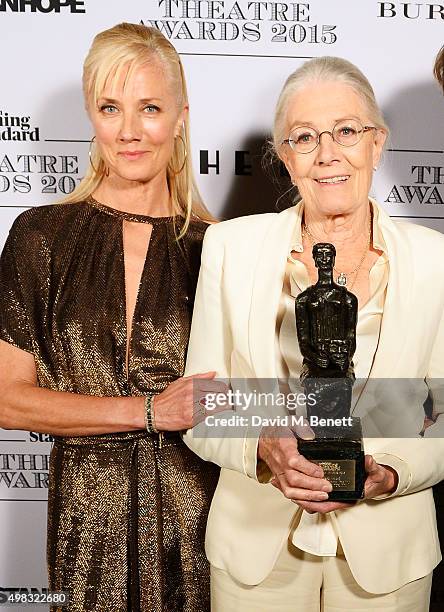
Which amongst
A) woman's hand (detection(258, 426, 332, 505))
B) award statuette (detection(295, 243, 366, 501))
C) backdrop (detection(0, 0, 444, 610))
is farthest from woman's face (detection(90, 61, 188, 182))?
woman's hand (detection(258, 426, 332, 505))

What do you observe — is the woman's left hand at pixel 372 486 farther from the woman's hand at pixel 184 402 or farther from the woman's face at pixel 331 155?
the woman's face at pixel 331 155

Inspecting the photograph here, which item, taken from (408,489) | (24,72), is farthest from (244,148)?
(408,489)

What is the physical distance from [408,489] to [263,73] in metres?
1.07

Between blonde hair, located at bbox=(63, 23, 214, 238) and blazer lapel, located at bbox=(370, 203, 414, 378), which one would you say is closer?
blazer lapel, located at bbox=(370, 203, 414, 378)

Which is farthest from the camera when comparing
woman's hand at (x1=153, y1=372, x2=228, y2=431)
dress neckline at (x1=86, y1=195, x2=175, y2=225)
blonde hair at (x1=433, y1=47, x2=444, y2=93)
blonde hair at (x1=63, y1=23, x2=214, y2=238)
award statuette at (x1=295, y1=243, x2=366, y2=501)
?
blonde hair at (x1=433, y1=47, x2=444, y2=93)

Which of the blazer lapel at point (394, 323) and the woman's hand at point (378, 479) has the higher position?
the blazer lapel at point (394, 323)

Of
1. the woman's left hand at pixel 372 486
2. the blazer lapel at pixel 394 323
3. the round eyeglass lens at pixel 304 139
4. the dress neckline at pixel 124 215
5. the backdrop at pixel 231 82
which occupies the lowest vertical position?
the woman's left hand at pixel 372 486

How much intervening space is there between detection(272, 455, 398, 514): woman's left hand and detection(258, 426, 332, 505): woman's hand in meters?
0.02

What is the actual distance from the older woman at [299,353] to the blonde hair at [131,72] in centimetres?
29

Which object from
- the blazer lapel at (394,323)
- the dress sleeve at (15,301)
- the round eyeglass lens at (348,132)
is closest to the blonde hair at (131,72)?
the dress sleeve at (15,301)

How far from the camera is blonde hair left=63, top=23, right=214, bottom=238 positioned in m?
1.59

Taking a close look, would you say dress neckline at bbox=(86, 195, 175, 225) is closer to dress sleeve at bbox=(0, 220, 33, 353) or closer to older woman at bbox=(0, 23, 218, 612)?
older woman at bbox=(0, 23, 218, 612)

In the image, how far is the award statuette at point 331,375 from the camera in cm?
123

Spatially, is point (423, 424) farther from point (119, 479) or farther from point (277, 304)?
point (119, 479)
